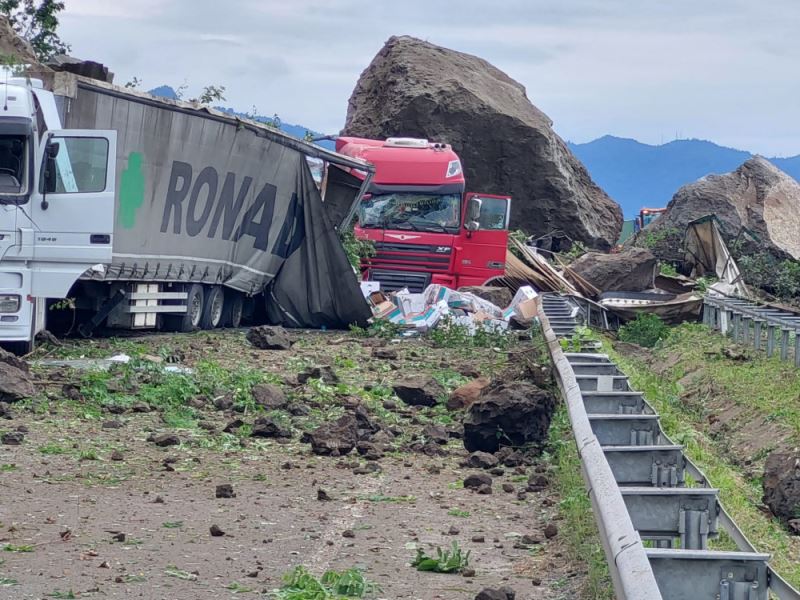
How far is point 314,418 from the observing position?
10766 mm

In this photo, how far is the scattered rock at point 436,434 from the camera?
991 cm

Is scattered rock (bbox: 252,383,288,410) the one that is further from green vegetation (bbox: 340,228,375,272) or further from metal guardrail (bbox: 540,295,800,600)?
green vegetation (bbox: 340,228,375,272)

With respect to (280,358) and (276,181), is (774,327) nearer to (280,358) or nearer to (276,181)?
(280,358)

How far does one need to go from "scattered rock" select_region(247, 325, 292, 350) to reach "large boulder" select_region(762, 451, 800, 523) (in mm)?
9443

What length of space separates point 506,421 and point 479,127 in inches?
1081

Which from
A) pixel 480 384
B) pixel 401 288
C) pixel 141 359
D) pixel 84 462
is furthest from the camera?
pixel 401 288

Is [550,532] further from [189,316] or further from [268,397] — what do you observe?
[189,316]

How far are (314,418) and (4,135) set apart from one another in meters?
5.32

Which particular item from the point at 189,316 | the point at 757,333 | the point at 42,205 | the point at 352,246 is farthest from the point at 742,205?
the point at 42,205

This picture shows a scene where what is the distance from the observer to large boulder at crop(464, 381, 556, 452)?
9.36m

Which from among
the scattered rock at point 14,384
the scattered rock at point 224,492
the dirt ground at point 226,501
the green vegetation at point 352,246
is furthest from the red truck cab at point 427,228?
the scattered rock at point 224,492

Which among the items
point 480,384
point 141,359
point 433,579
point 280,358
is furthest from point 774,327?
point 433,579

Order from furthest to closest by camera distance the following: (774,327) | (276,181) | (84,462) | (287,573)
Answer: (276,181), (774,327), (84,462), (287,573)

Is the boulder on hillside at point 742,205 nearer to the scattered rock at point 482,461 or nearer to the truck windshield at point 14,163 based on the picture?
the truck windshield at point 14,163
